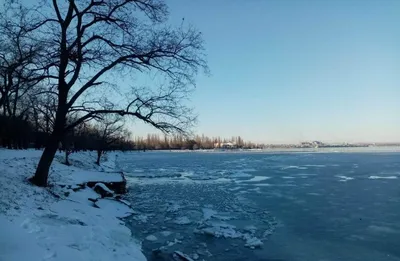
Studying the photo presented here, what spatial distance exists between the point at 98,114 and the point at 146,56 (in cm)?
303

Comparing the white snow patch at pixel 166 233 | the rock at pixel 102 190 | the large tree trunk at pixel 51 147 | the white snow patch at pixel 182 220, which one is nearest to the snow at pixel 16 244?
the white snow patch at pixel 166 233

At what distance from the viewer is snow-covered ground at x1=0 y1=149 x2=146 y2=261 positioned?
723 cm

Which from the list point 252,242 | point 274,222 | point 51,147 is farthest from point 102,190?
point 252,242

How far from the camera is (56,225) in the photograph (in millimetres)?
9547

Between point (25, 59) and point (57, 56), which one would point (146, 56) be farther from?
point (25, 59)

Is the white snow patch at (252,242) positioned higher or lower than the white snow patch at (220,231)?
lower

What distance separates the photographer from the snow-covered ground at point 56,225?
7234 mm

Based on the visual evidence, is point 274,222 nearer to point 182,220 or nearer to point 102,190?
point 182,220

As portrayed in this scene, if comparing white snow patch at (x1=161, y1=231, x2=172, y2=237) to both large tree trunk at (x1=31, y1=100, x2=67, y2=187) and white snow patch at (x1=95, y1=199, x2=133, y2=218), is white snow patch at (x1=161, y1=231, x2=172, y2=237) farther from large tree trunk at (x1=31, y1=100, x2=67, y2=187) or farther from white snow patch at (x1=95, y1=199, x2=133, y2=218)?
large tree trunk at (x1=31, y1=100, x2=67, y2=187)

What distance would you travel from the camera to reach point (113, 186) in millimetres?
21094

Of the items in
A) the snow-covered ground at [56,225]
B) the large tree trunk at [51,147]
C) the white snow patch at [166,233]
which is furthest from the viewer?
the large tree trunk at [51,147]

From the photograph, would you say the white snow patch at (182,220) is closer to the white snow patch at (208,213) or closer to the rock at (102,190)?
the white snow patch at (208,213)

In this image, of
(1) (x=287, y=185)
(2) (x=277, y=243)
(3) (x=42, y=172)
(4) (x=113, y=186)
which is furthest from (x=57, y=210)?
(1) (x=287, y=185)

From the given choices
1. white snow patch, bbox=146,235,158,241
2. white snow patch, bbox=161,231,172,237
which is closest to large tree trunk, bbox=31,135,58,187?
white snow patch, bbox=146,235,158,241
